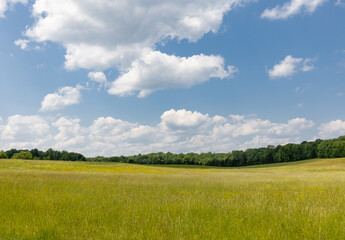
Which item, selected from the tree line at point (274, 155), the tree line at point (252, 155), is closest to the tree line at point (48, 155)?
the tree line at point (252, 155)

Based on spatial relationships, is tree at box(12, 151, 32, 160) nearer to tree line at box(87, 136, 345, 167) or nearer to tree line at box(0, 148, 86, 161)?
tree line at box(0, 148, 86, 161)

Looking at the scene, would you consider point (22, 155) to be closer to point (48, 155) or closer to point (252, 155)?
point (48, 155)

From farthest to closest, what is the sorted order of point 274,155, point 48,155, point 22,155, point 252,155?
1. point 48,155
2. point 252,155
3. point 22,155
4. point 274,155

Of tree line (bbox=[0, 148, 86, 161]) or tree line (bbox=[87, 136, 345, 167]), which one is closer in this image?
tree line (bbox=[87, 136, 345, 167])

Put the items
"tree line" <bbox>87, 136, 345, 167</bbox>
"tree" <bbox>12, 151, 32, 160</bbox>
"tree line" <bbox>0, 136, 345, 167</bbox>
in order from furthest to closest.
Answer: "tree" <bbox>12, 151, 32, 160</bbox>
"tree line" <bbox>0, 136, 345, 167</bbox>
"tree line" <bbox>87, 136, 345, 167</bbox>

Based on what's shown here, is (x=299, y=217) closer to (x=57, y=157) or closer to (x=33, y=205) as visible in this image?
(x=33, y=205)

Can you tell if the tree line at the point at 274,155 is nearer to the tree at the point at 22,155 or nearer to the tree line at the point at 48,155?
the tree line at the point at 48,155

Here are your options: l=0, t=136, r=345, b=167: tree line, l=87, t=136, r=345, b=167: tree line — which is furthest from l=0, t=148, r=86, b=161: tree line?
l=87, t=136, r=345, b=167: tree line

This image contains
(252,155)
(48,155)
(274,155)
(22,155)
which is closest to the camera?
(274,155)

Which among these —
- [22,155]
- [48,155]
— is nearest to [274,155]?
[48,155]

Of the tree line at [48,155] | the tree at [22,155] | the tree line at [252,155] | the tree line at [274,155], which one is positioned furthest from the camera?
the tree line at [48,155]

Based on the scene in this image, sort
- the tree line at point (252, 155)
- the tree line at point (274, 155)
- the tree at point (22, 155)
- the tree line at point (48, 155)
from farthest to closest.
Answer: the tree line at point (48, 155), the tree at point (22, 155), the tree line at point (252, 155), the tree line at point (274, 155)

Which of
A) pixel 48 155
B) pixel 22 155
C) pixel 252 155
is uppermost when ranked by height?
pixel 22 155

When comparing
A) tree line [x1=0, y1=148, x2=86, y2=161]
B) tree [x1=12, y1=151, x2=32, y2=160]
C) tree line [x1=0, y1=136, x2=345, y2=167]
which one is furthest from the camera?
tree line [x1=0, y1=148, x2=86, y2=161]
